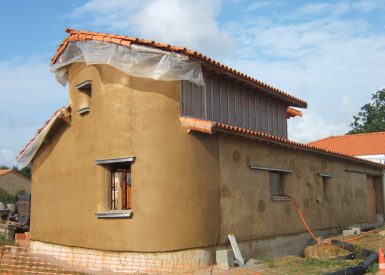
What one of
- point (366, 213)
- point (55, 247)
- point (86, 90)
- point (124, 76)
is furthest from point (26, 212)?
point (366, 213)

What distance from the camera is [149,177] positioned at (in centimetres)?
1076

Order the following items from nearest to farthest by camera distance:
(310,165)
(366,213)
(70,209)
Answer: (70,209)
(310,165)
(366,213)

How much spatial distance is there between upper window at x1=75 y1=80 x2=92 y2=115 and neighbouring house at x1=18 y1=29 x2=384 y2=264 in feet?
0.11

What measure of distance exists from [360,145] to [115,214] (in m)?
28.8

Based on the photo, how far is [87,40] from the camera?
1216cm

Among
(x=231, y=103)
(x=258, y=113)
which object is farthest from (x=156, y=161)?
(x=258, y=113)

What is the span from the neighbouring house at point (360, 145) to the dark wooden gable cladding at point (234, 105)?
18676mm

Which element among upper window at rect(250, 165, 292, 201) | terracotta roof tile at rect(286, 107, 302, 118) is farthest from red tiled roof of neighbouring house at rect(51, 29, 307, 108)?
terracotta roof tile at rect(286, 107, 302, 118)

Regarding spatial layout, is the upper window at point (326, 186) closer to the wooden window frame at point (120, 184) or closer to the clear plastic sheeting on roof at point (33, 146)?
the wooden window frame at point (120, 184)

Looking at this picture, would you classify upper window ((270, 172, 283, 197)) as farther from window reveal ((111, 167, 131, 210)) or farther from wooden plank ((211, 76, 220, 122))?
window reveal ((111, 167, 131, 210))

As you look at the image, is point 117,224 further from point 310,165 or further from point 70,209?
point 310,165

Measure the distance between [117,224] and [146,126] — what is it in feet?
8.24

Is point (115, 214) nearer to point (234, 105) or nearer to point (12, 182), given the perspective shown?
point (234, 105)

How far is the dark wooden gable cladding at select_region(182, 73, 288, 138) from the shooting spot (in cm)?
1212
